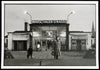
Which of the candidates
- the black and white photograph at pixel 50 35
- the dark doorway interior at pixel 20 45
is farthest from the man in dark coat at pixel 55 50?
the dark doorway interior at pixel 20 45

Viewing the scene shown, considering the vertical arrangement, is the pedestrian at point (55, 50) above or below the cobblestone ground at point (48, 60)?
above

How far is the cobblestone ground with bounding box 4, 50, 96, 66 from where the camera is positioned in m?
4.08

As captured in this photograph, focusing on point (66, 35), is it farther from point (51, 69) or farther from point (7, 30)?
point (7, 30)

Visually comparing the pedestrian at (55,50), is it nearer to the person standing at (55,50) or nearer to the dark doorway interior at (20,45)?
the person standing at (55,50)

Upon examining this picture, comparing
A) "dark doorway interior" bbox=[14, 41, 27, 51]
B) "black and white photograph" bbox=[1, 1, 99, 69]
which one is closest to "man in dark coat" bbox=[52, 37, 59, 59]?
"black and white photograph" bbox=[1, 1, 99, 69]

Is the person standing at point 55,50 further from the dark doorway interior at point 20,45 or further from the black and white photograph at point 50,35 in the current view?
the dark doorway interior at point 20,45

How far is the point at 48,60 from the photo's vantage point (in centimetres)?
409

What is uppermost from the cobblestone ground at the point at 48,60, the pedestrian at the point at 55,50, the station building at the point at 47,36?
the station building at the point at 47,36

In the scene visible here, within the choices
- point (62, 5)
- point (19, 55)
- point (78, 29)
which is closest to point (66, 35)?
point (78, 29)

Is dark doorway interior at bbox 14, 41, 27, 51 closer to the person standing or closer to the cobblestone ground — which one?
the cobblestone ground

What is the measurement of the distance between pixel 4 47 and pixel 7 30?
26 centimetres

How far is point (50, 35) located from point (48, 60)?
1.24ft

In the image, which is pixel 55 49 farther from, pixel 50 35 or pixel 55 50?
pixel 50 35

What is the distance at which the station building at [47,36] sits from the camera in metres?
4.08
